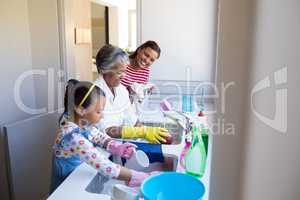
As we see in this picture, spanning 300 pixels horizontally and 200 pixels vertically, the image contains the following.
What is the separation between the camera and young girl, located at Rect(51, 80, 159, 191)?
879 mm

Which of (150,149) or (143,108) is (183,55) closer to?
(143,108)

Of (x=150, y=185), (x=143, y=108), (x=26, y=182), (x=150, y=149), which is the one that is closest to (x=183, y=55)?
(x=143, y=108)

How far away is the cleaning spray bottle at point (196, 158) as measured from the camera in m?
0.86

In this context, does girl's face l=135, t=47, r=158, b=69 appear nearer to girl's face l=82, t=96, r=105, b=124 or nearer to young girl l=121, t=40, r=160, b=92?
young girl l=121, t=40, r=160, b=92

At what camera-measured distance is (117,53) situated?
131 centimetres

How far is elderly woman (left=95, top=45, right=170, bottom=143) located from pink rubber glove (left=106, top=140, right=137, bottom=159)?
0.41ft

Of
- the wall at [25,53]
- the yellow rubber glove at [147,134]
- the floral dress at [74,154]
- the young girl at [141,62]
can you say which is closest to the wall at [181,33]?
the young girl at [141,62]

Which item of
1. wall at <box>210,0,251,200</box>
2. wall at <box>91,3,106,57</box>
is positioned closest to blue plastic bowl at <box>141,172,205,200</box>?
wall at <box>210,0,251,200</box>

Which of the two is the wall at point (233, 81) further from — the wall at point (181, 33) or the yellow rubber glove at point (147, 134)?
the wall at point (181, 33)

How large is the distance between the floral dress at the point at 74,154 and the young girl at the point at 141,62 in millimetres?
827

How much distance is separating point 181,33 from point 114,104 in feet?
3.31

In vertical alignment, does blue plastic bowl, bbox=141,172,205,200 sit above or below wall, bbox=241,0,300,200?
below

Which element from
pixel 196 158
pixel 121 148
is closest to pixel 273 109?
pixel 196 158

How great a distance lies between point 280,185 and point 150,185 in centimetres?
35
